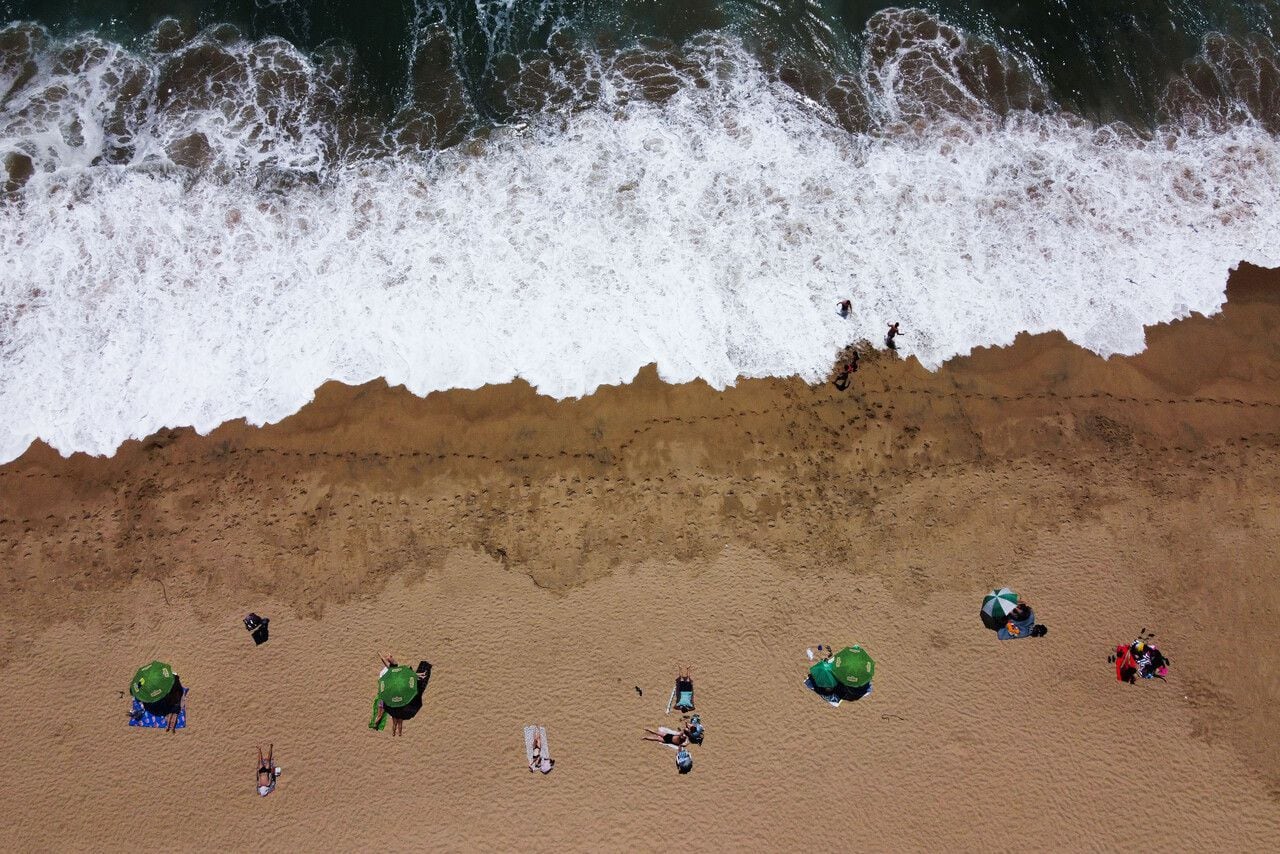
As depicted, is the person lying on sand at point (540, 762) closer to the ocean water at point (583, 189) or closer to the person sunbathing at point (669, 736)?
the person sunbathing at point (669, 736)

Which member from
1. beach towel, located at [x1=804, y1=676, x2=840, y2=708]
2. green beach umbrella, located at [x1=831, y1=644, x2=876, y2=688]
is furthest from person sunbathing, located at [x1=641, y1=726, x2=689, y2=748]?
green beach umbrella, located at [x1=831, y1=644, x2=876, y2=688]

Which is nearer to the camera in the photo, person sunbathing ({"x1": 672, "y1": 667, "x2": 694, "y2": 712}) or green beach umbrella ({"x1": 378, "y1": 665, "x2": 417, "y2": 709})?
green beach umbrella ({"x1": 378, "y1": 665, "x2": 417, "y2": 709})

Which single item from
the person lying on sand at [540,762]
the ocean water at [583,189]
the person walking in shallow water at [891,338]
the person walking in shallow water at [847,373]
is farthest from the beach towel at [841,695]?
the person walking in shallow water at [891,338]

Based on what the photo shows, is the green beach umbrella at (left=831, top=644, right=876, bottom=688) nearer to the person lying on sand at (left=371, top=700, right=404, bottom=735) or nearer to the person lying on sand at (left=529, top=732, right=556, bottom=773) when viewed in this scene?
the person lying on sand at (left=529, top=732, right=556, bottom=773)

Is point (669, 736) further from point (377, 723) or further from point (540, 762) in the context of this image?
point (377, 723)

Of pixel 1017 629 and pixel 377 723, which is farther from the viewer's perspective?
pixel 1017 629

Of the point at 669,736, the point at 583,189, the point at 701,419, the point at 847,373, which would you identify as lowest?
the point at 669,736

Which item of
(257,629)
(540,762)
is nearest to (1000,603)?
(540,762)
